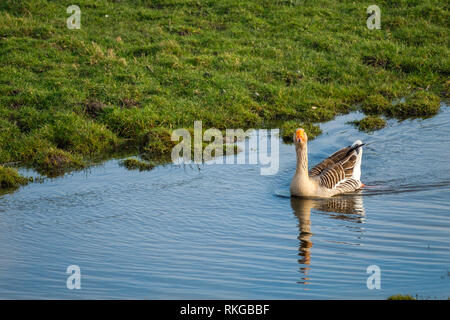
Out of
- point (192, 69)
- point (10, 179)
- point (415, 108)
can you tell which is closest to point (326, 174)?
point (415, 108)

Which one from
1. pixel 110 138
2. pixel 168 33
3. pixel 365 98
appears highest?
pixel 168 33

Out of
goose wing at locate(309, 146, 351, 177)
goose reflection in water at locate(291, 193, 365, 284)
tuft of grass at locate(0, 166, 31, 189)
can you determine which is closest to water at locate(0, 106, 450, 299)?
goose reflection in water at locate(291, 193, 365, 284)

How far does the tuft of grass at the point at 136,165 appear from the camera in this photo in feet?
45.4

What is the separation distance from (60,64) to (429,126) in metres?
10.0

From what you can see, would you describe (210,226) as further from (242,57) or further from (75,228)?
(242,57)

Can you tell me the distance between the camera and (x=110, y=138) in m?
15.1

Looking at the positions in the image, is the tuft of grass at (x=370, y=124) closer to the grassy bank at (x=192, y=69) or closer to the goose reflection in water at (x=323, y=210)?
the grassy bank at (x=192, y=69)

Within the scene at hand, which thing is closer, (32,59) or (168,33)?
(32,59)

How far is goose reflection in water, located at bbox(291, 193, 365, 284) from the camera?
32.7 feet

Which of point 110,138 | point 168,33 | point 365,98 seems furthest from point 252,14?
point 110,138

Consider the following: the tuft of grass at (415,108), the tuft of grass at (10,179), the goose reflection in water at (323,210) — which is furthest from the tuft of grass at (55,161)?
the tuft of grass at (415,108)

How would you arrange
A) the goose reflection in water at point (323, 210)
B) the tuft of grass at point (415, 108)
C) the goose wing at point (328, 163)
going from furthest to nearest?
the tuft of grass at point (415, 108), the goose wing at point (328, 163), the goose reflection in water at point (323, 210)

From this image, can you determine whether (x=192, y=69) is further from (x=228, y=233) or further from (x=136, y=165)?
(x=228, y=233)

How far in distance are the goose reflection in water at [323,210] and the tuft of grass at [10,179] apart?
547 centimetres
